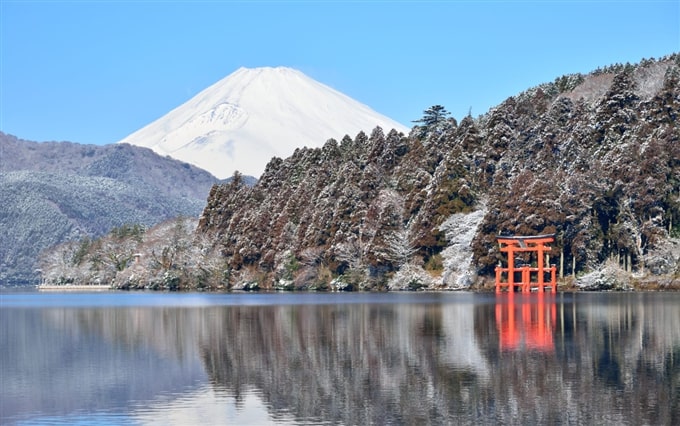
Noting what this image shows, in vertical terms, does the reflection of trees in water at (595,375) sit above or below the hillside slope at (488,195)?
below

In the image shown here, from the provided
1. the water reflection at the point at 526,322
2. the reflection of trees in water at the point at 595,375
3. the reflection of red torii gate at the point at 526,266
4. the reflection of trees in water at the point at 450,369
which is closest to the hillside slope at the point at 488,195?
the reflection of red torii gate at the point at 526,266

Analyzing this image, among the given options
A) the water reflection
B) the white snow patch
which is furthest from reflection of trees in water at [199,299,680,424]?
the white snow patch

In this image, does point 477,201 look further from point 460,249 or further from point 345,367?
point 345,367

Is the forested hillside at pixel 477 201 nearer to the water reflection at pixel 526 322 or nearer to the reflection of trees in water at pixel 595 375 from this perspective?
the water reflection at pixel 526 322

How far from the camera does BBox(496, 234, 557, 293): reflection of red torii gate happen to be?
68500 mm

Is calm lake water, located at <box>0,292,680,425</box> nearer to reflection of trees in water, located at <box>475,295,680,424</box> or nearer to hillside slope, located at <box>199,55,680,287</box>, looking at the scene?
reflection of trees in water, located at <box>475,295,680,424</box>

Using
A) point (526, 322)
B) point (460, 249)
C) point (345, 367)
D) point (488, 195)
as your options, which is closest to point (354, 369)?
point (345, 367)

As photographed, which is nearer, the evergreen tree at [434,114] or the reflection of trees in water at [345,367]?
the reflection of trees in water at [345,367]

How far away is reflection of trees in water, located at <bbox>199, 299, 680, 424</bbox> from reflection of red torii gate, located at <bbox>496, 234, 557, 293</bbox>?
24.8 metres

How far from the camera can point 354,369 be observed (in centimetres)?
2712

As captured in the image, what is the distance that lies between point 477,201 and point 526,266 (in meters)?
10.9

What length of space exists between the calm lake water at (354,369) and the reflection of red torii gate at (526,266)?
68.3ft

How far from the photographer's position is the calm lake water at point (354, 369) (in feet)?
68.5

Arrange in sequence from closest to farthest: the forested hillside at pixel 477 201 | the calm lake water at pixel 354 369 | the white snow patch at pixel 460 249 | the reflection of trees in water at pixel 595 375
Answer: the reflection of trees in water at pixel 595 375
the calm lake water at pixel 354 369
the forested hillside at pixel 477 201
the white snow patch at pixel 460 249
